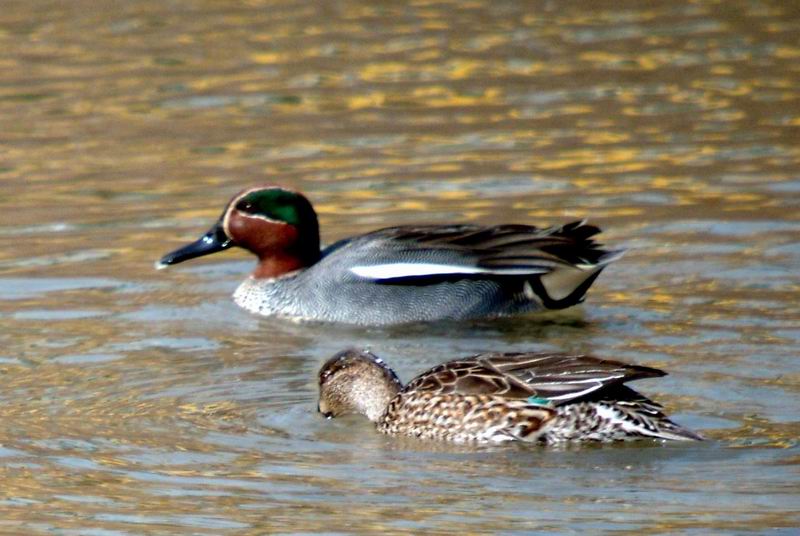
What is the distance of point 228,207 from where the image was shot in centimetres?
1191

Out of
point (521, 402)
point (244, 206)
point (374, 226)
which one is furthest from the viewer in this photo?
point (374, 226)

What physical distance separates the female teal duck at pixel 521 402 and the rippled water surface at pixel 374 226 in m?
0.13

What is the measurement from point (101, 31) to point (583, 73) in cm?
498

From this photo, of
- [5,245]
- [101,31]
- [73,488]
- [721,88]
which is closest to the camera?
[73,488]

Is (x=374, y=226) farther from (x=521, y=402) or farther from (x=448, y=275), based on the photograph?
(x=521, y=402)

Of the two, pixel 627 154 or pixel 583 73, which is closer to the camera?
pixel 627 154

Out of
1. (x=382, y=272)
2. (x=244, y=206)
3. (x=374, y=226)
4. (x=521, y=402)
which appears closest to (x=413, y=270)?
(x=382, y=272)

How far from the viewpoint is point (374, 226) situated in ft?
42.7

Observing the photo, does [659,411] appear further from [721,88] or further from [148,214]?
[721,88]

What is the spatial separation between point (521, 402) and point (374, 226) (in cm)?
484

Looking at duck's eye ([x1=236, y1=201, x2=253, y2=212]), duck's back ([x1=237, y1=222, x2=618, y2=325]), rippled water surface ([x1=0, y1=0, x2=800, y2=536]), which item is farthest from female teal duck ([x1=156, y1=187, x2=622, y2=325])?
duck's eye ([x1=236, y1=201, x2=253, y2=212])

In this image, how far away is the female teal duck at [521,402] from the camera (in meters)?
8.09

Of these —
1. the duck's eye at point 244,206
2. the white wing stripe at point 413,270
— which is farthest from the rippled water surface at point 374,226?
the duck's eye at point 244,206

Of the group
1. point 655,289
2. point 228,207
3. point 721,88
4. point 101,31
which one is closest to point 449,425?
point 655,289
